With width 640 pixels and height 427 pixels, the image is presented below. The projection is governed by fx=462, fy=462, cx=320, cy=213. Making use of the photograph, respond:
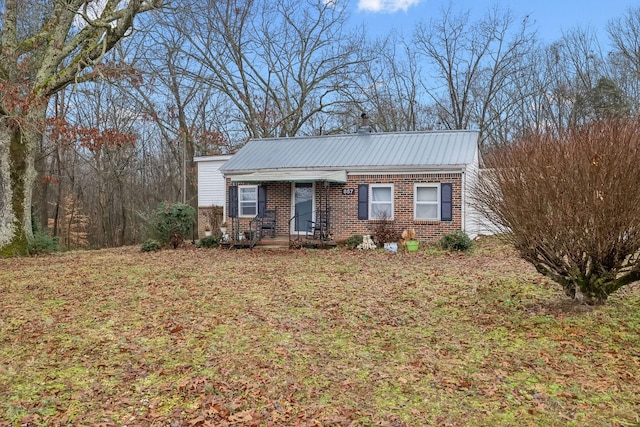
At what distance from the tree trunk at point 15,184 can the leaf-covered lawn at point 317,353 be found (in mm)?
5522

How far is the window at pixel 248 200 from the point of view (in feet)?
56.2

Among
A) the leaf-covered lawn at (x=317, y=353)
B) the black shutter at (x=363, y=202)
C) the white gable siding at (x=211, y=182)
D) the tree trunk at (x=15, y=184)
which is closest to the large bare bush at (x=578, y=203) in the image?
the leaf-covered lawn at (x=317, y=353)

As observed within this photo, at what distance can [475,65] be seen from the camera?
28750 millimetres

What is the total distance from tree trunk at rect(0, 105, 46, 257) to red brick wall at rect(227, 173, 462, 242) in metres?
7.63

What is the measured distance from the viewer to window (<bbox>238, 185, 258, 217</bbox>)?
17.1 metres

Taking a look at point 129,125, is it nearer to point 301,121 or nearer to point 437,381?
point 301,121

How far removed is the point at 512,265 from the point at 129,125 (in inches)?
918

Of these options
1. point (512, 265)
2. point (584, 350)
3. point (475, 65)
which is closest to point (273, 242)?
point (512, 265)

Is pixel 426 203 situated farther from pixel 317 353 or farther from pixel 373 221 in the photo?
pixel 317 353

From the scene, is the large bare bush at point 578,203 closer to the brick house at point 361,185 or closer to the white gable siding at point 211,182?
the brick house at point 361,185

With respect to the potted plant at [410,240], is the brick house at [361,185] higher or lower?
higher

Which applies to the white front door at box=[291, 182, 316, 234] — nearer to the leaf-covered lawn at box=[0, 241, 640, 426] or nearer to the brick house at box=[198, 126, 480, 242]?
the brick house at box=[198, 126, 480, 242]

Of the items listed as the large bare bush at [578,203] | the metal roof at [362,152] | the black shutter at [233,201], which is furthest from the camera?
the black shutter at [233,201]

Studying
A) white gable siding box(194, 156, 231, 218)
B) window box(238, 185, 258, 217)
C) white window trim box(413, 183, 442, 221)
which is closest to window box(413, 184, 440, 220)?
white window trim box(413, 183, 442, 221)
